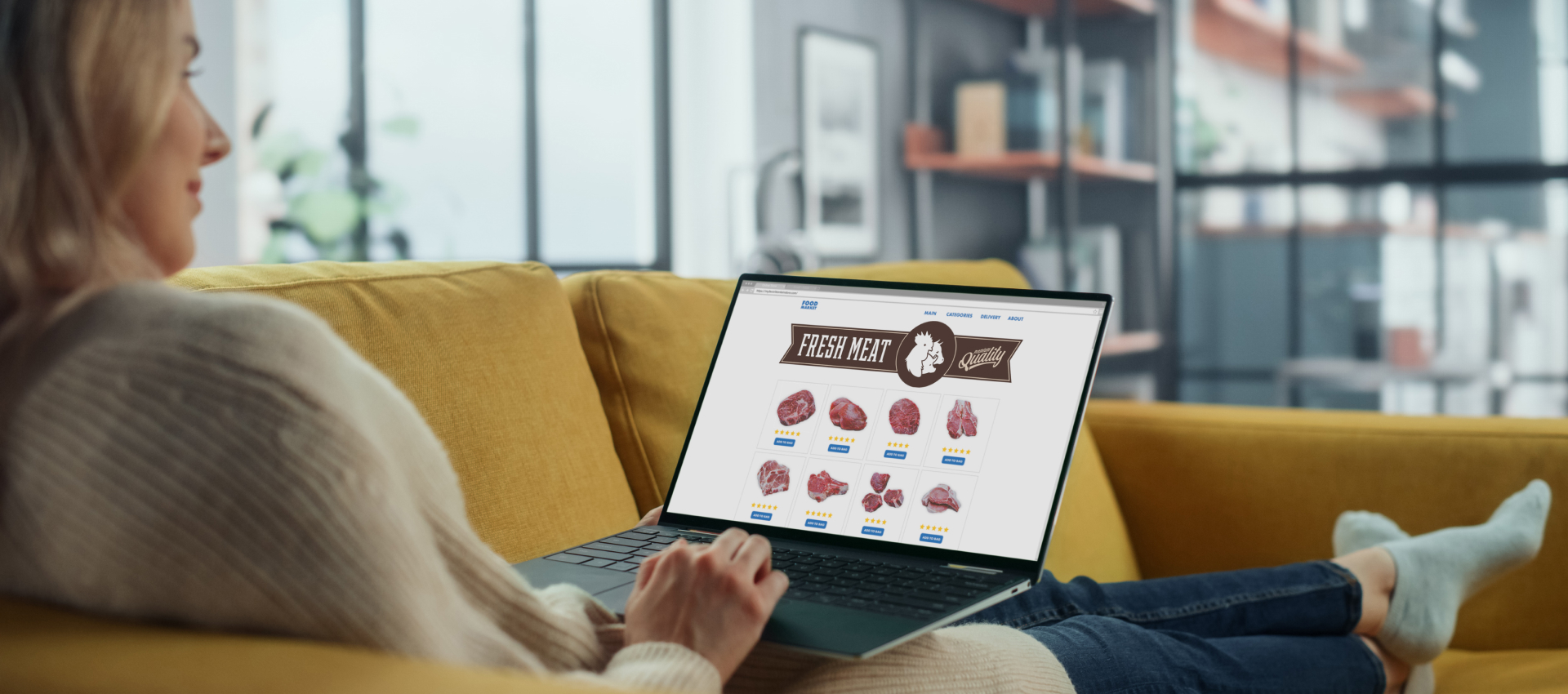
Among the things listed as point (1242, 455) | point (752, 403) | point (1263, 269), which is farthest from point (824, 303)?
point (1263, 269)

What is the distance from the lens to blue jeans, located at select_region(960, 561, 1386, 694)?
0.97 meters

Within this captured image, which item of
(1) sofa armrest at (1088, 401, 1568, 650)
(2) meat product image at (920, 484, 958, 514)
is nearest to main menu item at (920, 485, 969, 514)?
(2) meat product image at (920, 484, 958, 514)

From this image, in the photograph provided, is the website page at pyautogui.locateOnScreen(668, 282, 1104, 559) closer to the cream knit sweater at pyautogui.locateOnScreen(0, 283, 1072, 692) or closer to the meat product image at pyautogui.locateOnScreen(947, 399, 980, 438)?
the meat product image at pyautogui.locateOnScreen(947, 399, 980, 438)

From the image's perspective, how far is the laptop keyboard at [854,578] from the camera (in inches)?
29.9

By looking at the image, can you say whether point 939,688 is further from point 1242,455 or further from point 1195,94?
point 1195,94

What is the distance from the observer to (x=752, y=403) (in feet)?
3.32

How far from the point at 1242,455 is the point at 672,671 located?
1161 mm

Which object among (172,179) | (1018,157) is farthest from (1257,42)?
(172,179)

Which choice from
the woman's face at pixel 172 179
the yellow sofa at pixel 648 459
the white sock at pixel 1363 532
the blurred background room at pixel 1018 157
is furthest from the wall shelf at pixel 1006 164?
the woman's face at pixel 172 179

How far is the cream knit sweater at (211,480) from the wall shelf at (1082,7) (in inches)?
146

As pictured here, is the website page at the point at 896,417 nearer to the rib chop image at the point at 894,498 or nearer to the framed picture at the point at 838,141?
the rib chop image at the point at 894,498

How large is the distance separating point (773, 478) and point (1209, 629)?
1.70ft

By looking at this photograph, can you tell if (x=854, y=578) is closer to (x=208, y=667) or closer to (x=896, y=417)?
(x=896, y=417)

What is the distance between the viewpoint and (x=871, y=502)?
922 mm
